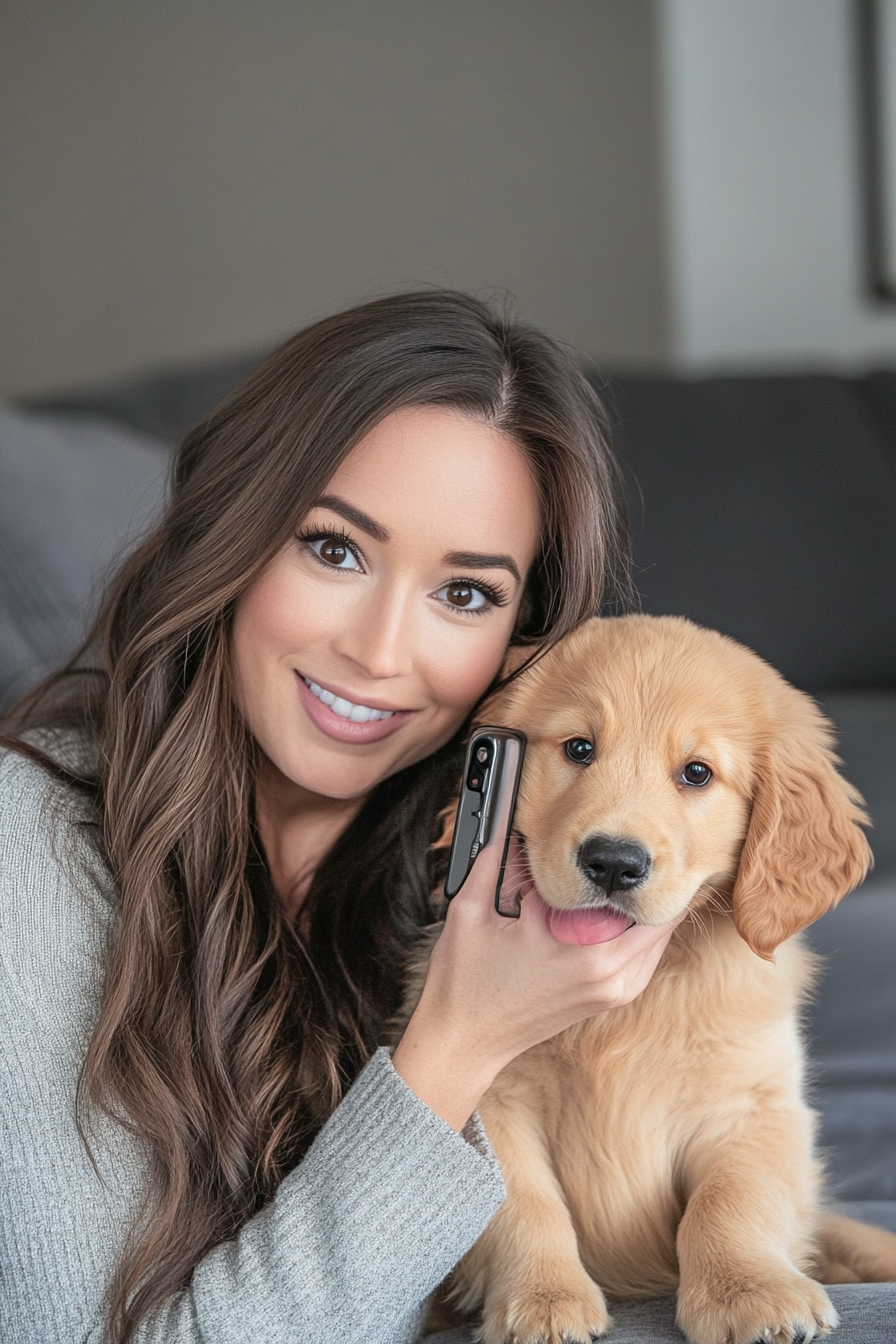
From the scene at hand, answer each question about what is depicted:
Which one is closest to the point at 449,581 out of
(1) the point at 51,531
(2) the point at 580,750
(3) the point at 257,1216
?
(2) the point at 580,750

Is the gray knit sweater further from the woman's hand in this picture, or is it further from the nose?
the nose

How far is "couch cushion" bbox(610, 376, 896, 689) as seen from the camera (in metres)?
2.73

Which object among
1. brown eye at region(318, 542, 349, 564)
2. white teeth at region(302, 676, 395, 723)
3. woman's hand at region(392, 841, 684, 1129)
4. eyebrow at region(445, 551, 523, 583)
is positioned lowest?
woman's hand at region(392, 841, 684, 1129)

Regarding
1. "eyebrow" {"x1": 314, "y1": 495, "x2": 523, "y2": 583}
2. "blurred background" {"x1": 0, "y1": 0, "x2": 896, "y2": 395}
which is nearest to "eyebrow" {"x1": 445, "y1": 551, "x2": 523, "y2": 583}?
"eyebrow" {"x1": 314, "y1": 495, "x2": 523, "y2": 583}

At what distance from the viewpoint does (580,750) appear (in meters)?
1.28

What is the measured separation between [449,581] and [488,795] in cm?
28

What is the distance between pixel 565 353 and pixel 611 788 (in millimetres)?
640

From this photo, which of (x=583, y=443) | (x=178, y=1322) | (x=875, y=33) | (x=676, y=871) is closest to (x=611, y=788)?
(x=676, y=871)

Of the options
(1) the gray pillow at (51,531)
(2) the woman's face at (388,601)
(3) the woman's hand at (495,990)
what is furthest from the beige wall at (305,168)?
(3) the woman's hand at (495,990)

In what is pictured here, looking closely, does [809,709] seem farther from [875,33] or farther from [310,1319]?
[875,33]

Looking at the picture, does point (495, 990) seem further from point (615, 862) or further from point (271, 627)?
point (271, 627)

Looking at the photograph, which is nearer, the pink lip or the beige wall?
the pink lip

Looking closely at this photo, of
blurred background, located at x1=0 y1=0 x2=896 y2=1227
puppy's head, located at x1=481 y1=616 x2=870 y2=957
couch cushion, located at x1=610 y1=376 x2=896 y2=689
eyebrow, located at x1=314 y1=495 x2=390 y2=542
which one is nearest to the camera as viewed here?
puppy's head, located at x1=481 y1=616 x2=870 y2=957

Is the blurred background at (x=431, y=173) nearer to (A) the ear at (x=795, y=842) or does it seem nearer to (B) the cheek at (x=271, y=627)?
(B) the cheek at (x=271, y=627)
